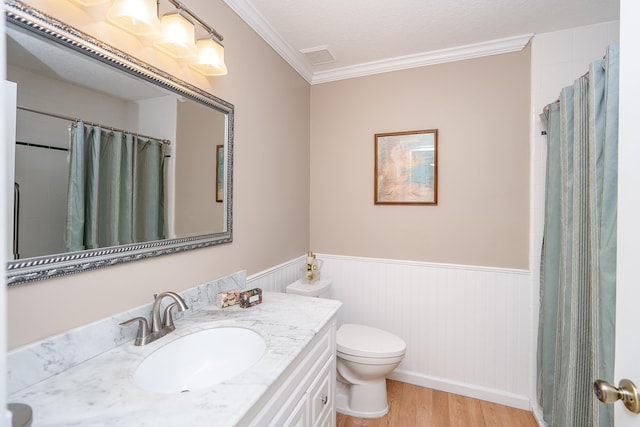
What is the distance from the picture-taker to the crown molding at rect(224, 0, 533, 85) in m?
1.79

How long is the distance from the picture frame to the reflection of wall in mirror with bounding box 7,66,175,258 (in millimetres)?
1874

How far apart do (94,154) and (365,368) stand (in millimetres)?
1771

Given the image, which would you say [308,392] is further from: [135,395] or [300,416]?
[135,395]

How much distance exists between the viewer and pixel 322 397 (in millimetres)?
1392

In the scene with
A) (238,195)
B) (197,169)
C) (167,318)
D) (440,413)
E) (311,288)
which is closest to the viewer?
(167,318)

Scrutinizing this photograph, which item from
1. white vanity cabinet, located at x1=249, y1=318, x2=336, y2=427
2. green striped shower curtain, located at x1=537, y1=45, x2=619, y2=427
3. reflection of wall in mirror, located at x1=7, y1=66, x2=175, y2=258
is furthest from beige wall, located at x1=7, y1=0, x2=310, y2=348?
green striped shower curtain, located at x1=537, y1=45, x2=619, y2=427

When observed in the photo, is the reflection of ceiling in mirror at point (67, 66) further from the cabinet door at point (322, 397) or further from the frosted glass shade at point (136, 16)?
the cabinet door at point (322, 397)

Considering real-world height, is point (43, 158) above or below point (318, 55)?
below

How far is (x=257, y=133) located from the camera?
192 centimetres

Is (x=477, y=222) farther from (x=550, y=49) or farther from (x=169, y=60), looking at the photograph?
(x=169, y=60)

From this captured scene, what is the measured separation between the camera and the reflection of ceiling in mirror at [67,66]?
853 mm

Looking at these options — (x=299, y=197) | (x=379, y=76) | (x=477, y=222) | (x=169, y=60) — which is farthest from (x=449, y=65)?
(x=169, y=60)

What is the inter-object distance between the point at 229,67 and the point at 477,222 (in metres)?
1.90

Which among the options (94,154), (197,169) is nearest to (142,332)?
(94,154)
